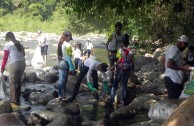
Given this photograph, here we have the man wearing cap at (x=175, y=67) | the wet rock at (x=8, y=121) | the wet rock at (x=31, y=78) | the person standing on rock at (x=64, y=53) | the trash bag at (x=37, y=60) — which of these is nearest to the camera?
the wet rock at (x=8, y=121)

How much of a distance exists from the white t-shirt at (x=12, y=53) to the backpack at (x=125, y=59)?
93.4 inches

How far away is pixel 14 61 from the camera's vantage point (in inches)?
347

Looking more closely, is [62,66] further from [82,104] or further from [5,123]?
[5,123]

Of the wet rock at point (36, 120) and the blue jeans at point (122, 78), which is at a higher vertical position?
the blue jeans at point (122, 78)

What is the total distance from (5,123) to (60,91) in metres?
3.59

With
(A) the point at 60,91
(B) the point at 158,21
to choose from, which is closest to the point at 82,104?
(A) the point at 60,91

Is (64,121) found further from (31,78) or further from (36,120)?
(31,78)

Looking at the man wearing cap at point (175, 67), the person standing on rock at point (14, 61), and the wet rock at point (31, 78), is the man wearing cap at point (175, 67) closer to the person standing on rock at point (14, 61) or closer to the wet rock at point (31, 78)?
the person standing on rock at point (14, 61)

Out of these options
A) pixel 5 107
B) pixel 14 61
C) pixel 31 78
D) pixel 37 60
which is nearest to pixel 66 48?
pixel 14 61

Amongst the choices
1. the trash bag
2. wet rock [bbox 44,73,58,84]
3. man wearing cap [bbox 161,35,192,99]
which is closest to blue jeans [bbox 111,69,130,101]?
man wearing cap [bbox 161,35,192,99]

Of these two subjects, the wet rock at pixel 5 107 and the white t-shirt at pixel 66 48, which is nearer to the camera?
the wet rock at pixel 5 107

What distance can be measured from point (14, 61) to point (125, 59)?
2.58 m

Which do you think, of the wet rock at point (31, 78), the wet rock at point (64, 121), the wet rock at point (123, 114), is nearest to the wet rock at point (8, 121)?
the wet rock at point (64, 121)

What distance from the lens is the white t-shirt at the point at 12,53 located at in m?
8.70
